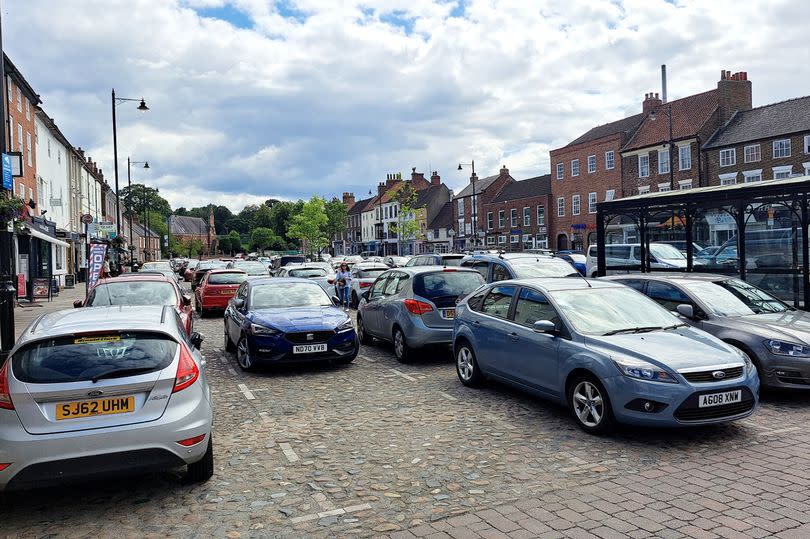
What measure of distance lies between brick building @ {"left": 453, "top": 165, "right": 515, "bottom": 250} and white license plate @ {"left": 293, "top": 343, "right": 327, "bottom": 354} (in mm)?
56391

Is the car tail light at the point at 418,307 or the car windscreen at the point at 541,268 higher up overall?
the car windscreen at the point at 541,268

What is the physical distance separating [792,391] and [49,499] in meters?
8.09

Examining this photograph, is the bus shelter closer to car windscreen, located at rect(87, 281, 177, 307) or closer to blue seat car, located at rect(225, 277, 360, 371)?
blue seat car, located at rect(225, 277, 360, 371)

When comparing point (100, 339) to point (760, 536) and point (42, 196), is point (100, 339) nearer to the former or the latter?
point (760, 536)

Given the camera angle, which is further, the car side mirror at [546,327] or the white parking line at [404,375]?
the white parking line at [404,375]

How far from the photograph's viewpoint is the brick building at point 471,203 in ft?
225

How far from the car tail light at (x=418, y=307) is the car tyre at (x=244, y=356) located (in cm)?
264

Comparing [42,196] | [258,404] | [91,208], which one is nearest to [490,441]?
[258,404]

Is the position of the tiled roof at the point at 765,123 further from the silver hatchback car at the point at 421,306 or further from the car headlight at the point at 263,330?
the car headlight at the point at 263,330

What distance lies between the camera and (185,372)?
4914 millimetres

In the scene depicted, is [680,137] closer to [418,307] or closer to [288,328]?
[418,307]

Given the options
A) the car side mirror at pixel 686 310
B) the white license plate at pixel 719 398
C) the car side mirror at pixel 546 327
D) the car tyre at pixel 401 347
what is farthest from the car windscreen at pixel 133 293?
the white license plate at pixel 719 398

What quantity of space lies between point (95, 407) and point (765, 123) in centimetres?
4267

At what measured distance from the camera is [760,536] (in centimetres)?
401
